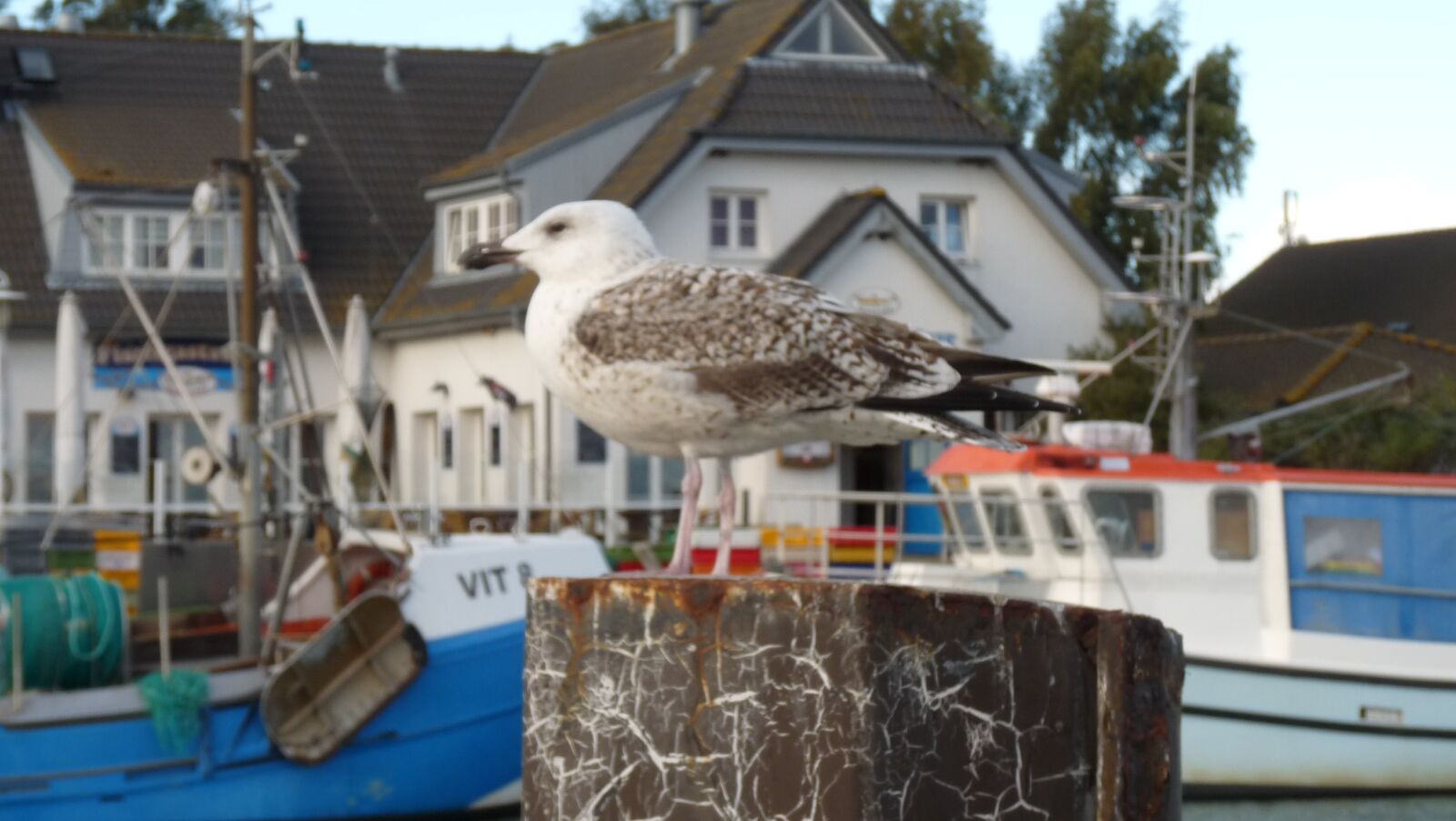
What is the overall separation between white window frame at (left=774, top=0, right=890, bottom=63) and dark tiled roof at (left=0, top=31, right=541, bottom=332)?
5849 millimetres

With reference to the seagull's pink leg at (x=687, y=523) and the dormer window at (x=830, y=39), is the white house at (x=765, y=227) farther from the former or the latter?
the seagull's pink leg at (x=687, y=523)

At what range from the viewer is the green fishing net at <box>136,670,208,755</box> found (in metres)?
16.7

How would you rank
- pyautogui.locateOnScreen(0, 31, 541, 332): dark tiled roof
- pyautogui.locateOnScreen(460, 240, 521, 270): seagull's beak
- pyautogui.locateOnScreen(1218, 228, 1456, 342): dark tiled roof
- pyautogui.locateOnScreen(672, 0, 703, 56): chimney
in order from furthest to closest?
1. pyautogui.locateOnScreen(1218, 228, 1456, 342): dark tiled roof
2. pyautogui.locateOnScreen(672, 0, 703, 56): chimney
3. pyautogui.locateOnScreen(0, 31, 541, 332): dark tiled roof
4. pyautogui.locateOnScreen(460, 240, 521, 270): seagull's beak

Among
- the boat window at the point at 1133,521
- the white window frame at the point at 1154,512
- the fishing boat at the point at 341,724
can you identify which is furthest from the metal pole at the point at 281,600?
the boat window at the point at 1133,521

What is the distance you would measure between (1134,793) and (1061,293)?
1068 inches

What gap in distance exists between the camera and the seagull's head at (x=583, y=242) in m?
4.69

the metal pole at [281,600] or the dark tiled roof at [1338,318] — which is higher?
the dark tiled roof at [1338,318]

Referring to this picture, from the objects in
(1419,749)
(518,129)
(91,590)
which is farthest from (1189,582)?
(518,129)

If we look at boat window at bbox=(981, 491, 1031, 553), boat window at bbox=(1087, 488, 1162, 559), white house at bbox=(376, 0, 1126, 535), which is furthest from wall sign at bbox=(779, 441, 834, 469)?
boat window at bbox=(1087, 488, 1162, 559)

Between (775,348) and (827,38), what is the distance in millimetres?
26421

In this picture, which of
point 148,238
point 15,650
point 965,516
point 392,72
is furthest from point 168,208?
point 965,516

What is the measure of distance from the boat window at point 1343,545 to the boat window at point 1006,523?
2.32 m

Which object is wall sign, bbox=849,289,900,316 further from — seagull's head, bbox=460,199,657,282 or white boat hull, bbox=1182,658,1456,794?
seagull's head, bbox=460,199,657,282

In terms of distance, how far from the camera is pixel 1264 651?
19.3m
